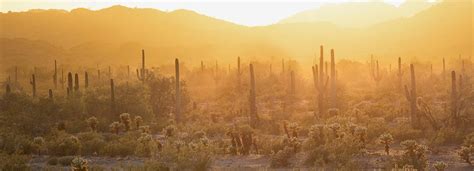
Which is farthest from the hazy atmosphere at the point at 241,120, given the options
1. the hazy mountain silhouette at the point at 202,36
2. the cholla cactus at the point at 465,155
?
the hazy mountain silhouette at the point at 202,36

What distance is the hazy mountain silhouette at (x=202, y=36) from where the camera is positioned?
339 feet

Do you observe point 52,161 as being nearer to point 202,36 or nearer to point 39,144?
point 39,144

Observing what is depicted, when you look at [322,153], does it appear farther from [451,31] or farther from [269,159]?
[451,31]

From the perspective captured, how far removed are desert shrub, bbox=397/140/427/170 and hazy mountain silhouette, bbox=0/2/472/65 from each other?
78.9 m

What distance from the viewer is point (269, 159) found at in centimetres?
1741

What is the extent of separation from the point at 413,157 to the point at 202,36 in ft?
405

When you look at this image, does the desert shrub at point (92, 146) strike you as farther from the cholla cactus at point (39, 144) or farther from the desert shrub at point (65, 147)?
the cholla cactus at point (39, 144)

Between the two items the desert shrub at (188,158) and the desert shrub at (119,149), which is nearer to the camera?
the desert shrub at (188,158)

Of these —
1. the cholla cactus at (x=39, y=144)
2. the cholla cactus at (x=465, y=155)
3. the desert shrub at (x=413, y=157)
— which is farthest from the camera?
the cholla cactus at (x=39, y=144)

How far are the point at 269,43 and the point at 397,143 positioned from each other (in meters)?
103

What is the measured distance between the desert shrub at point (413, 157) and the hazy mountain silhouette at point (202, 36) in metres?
78.9

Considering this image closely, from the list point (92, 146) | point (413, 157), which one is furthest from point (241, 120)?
point (413, 157)

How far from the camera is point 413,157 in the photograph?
584 inches

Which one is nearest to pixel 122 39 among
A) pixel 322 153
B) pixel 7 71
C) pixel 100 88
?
pixel 7 71
